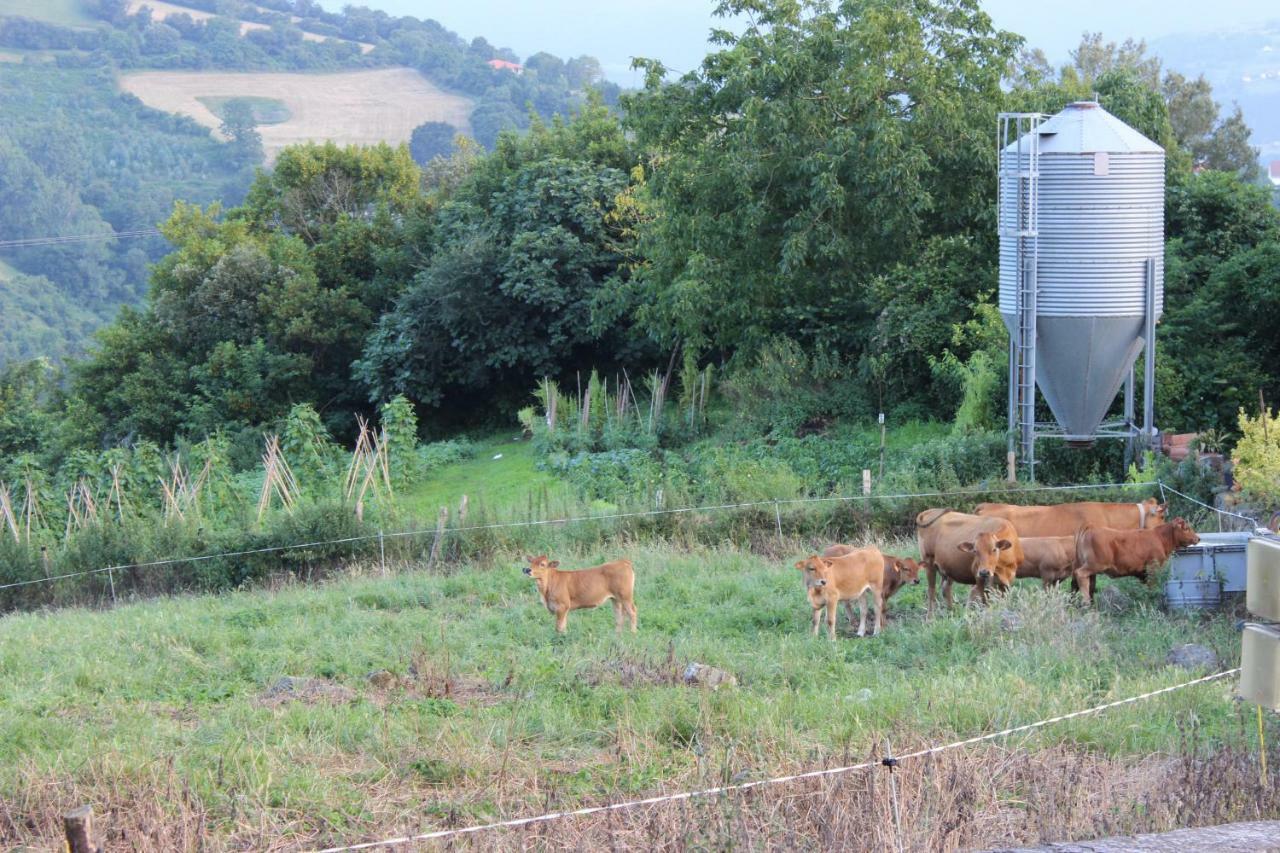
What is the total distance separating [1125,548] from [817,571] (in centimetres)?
283

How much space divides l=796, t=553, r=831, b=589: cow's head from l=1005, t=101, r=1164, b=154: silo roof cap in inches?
322

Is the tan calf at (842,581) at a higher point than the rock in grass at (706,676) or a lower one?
higher

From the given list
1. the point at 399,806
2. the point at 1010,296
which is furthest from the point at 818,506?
the point at 399,806

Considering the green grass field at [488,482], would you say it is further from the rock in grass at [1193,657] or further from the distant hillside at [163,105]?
the distant hillside at [163,105]

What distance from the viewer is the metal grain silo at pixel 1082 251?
17.1 metres

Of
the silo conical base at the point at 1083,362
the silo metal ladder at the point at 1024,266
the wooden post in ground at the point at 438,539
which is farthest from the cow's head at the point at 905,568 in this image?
the silo conical base at the point at 1083,362

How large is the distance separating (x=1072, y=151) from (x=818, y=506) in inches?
209

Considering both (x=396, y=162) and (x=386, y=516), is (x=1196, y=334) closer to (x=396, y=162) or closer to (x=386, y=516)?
(x=386, y=516)

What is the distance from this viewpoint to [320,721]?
8891 millimetres

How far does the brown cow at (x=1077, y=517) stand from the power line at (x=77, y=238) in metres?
67.5

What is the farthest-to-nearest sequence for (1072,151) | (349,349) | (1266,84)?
(1266,84)
(349,349)
(1072,151)

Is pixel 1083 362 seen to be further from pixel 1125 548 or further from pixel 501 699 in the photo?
pixel 501 699

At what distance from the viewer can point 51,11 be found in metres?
125

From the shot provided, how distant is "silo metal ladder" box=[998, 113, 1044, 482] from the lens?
17.2 m
